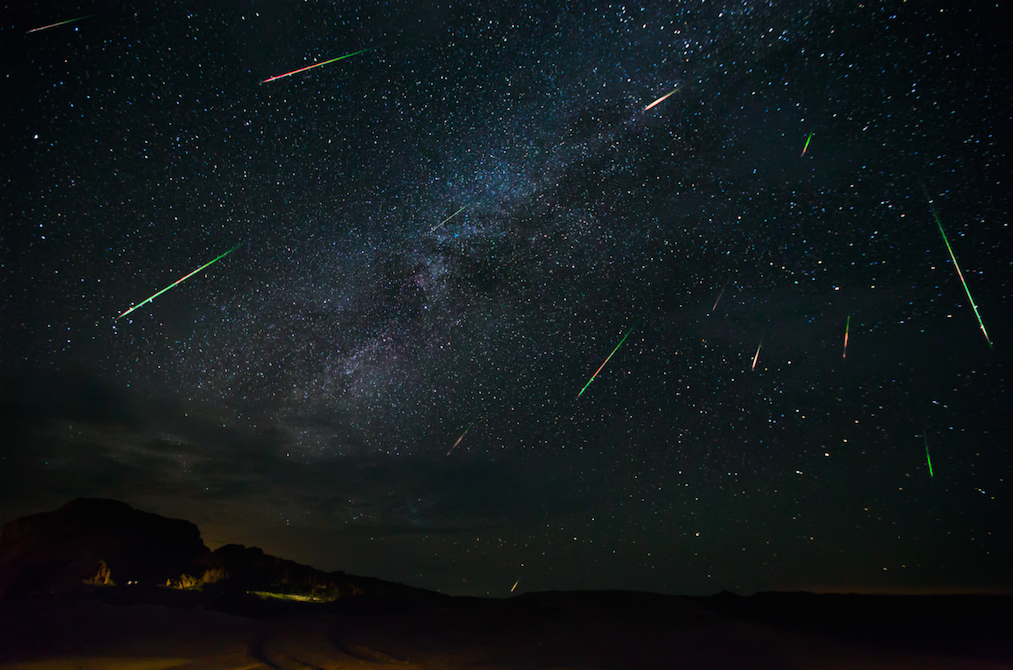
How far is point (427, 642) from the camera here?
41.3 feet

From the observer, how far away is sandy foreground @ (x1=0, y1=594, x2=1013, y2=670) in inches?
401

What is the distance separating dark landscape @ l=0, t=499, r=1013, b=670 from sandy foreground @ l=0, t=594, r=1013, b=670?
0.06 meters

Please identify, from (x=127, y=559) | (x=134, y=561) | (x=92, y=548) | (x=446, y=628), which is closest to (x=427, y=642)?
(x=446, y=628)

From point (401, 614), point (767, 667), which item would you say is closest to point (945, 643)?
point (767, 667)

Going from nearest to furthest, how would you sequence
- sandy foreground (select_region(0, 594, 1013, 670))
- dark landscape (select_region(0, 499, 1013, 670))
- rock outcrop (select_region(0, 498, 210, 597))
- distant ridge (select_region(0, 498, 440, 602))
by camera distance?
sandy foreground (select_region(0, 594, 1013, 670)), dark landscape (select_region(0, 499, 1013, 670)), rock outcrop (select_region(0, 498, 210, 597)), distant ridge (select_region(0, 498, 440, 602))

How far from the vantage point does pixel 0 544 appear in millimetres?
25391

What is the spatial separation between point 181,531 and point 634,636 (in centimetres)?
3061

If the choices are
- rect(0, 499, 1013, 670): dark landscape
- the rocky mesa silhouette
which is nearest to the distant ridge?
the rocky mesa silhouette

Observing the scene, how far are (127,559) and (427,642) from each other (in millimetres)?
21028

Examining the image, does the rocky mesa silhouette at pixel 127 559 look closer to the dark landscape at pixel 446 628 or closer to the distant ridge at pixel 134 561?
the distant ridge at pixel 134 561

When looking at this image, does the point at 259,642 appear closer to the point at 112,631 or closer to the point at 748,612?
the point at 112,631

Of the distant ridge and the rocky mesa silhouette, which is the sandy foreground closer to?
the distant ridge

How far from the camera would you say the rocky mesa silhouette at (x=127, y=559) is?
21141 mm

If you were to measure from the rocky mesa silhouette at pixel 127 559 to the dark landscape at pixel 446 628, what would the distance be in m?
0.16
